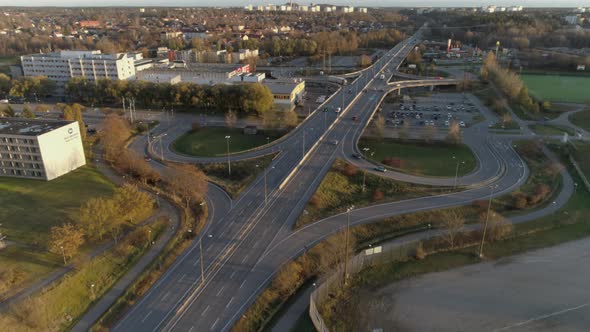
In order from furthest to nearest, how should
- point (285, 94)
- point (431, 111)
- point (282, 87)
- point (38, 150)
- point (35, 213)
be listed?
point (282, 87) → point (431, 111) → point (285, 94) → point (38, 150) → point (35, 213)

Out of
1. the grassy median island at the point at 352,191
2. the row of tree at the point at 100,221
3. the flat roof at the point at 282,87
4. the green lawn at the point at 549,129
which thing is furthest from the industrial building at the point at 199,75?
the green lawn at the point at 549,129

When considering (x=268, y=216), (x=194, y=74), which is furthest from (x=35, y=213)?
(x=194, y=74)

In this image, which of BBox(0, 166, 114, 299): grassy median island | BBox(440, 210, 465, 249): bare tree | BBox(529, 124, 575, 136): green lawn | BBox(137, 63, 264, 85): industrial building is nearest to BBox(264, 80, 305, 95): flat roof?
BBox(137, 63, 264, 85): industrial building

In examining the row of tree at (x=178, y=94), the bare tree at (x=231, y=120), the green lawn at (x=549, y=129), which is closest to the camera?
the green lawn at (x=549, y=129)

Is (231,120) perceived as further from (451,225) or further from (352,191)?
(451,225)

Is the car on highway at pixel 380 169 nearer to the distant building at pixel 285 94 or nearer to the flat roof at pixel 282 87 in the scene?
the distant building at pixel 285 94

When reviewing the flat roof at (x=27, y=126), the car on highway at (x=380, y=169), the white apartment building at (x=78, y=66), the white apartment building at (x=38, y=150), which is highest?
the white apartment building at (x=78, y=66)
